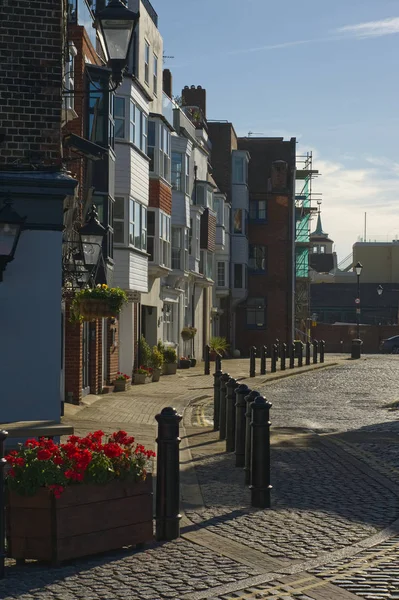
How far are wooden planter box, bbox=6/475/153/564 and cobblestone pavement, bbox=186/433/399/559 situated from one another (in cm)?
124

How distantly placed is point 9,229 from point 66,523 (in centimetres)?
486

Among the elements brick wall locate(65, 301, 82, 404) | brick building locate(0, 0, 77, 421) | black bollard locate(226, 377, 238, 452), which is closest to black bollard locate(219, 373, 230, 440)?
black bollard locate(226, 377, 238, 452)

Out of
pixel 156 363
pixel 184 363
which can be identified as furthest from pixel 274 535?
pixel 184 363

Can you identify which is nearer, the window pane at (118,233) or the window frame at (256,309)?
the window pane at (118,233)

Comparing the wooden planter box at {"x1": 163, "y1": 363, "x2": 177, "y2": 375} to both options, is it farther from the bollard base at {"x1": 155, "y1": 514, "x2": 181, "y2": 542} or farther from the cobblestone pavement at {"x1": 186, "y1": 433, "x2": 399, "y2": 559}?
the bollard base at {"x1": 155, "y1": 514, "x2": 181, "y2": 542}

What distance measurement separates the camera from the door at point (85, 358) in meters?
24.2

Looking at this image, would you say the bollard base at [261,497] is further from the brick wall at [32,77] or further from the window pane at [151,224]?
the window pane at [151,224]

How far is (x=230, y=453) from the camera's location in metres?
15.1

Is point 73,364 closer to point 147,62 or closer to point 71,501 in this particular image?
point 71,501

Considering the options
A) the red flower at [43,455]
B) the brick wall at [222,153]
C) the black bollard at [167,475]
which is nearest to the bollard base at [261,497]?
the black bollard at [167,475]

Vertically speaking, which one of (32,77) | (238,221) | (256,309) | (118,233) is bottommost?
(256,309)

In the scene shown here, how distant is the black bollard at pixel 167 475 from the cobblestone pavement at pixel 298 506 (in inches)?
21.6

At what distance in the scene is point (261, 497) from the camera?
33.7 feet

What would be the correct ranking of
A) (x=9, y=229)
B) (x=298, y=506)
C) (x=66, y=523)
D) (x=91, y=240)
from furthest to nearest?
1. (x=91, y=240)
2. (x=9, y=229)
3. (x=298, y=506)
4. (x=66, y=523)
